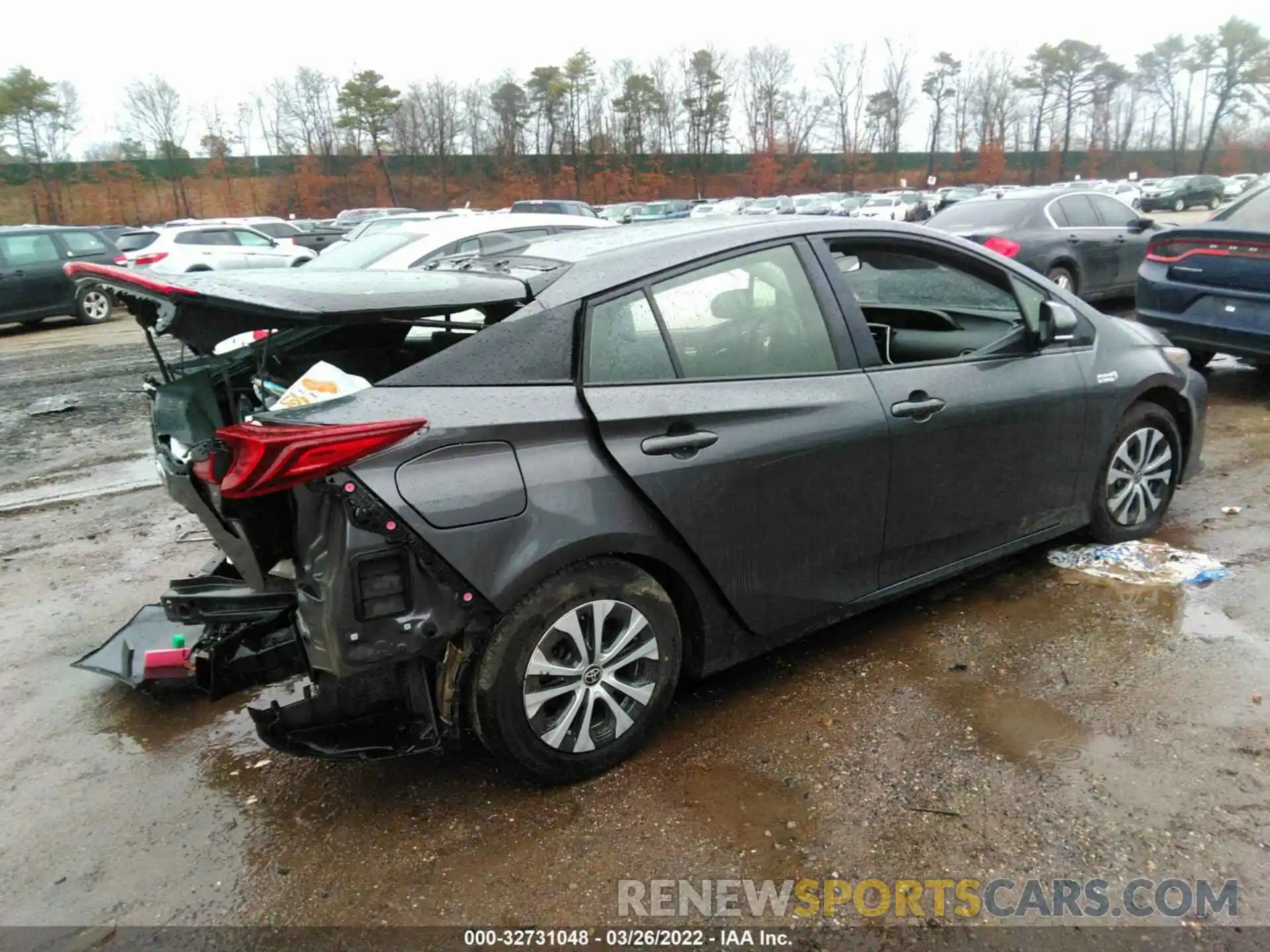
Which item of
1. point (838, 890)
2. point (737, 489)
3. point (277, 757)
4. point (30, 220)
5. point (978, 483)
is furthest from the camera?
point (30, 220)

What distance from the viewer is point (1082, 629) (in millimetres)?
3639

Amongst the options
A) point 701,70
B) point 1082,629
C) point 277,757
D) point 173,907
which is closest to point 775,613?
point 1082,629

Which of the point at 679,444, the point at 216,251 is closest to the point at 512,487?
the point at 679,444

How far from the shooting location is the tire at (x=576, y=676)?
2576mm

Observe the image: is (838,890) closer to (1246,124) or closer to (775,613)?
(775,613)

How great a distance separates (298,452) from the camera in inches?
91.4

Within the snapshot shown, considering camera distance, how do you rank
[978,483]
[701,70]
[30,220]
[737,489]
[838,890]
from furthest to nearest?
[701,70], [30,220], [978,483], [737,489], [838,890]

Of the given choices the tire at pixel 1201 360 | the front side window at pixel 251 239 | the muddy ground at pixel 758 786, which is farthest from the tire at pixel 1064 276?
the front side window at pixel 251 239

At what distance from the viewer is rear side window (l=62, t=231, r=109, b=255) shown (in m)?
15.8

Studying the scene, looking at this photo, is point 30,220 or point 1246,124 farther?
point 1246,124

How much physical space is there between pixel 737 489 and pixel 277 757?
1.81 meters

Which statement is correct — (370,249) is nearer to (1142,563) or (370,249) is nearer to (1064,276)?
(1142,563)

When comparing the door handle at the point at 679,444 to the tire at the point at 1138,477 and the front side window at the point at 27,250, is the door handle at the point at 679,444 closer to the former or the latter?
the tire at the point at 1138,477

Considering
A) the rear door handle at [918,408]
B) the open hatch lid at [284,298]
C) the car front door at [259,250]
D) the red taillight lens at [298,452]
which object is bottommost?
the car front door at [259,250]
